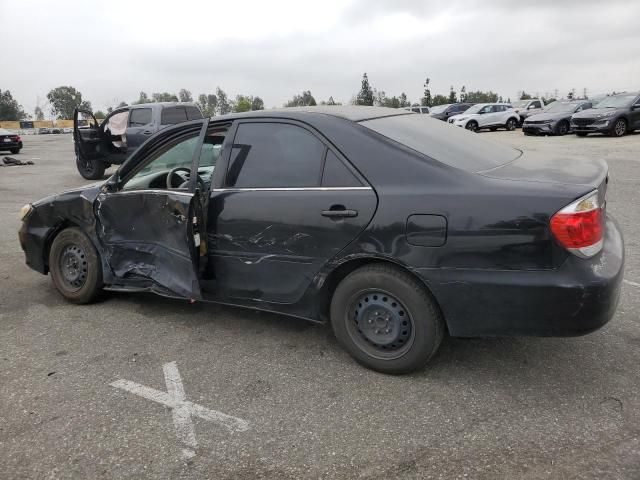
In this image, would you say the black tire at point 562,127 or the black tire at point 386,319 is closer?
the black tire at point 386,319

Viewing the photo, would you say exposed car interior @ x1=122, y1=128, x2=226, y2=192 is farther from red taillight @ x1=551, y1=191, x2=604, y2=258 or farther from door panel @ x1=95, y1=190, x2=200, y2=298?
red taillight @ x1=551, y1=191, x2=604, y2=258

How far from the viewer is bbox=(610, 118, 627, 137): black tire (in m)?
18.4

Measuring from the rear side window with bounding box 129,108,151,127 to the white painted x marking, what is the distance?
10458 millimetres

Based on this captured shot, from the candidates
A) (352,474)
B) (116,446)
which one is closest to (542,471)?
(352,474)

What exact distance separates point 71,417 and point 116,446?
43 centimetres

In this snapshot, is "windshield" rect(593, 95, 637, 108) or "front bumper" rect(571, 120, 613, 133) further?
"windshield" rect(593, 95, 637, 108)

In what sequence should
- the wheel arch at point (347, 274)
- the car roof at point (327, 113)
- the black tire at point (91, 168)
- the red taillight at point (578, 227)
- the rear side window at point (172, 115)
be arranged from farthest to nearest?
the black tire at point (91, 168), the rear side window at point (172, 115), the car roof at point (327, 113), the wheel arch at point (347, 274), the red taillight at point (578, 227)

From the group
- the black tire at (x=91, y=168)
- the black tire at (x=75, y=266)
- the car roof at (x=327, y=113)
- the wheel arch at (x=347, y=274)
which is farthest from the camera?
the black tire at (x=91, y=168)

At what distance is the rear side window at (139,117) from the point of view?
41.3 feet

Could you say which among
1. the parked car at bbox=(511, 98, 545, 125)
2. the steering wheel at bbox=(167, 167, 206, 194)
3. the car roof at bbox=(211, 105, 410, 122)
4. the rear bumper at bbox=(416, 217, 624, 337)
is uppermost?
the parked car at bbox=(511, 98, 545, 125)

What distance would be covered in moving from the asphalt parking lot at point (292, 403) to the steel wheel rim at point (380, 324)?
0.57 feet

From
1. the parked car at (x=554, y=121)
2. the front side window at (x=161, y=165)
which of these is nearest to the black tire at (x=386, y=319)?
the front side window at (x=161, y=165)

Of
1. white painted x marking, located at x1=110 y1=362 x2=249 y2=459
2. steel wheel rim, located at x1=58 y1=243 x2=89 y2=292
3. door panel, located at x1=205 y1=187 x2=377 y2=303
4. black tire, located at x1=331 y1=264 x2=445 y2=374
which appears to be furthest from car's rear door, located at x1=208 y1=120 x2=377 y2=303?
steel wheel rim, located at x1=58 y1=243 x2=89 y2=292

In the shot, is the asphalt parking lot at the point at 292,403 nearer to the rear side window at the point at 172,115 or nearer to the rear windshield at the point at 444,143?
the rear windshield at the point at 444,143
